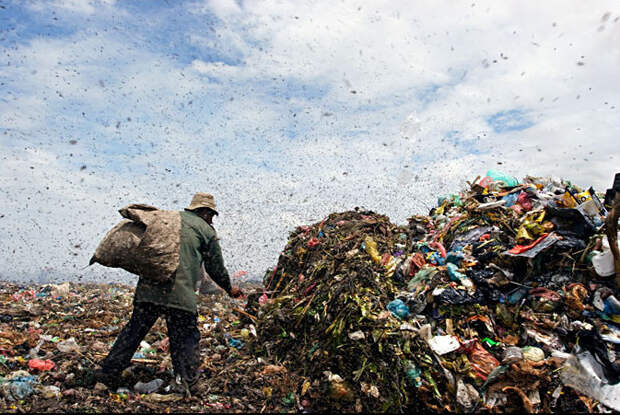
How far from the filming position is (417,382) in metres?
3.60

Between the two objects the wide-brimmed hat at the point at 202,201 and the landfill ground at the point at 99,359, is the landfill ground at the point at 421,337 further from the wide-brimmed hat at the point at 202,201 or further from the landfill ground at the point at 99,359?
the wide-brimmed hat at the point at 202,201

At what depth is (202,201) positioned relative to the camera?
15.2ft

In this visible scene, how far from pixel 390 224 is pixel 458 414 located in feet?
12.3

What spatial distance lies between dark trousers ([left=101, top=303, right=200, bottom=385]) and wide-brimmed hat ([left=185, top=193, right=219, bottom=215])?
1218 mm

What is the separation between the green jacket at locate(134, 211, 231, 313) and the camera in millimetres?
3916

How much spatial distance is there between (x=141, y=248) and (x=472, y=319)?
348cm

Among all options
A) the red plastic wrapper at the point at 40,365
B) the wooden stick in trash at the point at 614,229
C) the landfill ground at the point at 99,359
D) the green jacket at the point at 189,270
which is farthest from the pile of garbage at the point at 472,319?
the red plastic wrapper at the point at 40,365

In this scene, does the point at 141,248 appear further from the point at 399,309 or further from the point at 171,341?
the point at 399,309

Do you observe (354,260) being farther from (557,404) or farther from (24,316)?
(24,316)

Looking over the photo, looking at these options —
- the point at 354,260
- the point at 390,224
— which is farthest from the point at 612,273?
the point at 390,224

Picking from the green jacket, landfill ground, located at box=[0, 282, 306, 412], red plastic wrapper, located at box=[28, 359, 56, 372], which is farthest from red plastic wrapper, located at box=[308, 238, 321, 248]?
red plastic wrapper, located at box=[28, 359, 56, 372]

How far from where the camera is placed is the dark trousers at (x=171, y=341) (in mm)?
3886

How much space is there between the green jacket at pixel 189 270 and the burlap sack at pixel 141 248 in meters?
0.11

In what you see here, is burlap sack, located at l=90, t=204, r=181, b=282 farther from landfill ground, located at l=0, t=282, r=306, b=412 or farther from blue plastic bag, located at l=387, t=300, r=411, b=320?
blue plastic bag, located at l=387, t=300, r=411, b=320
